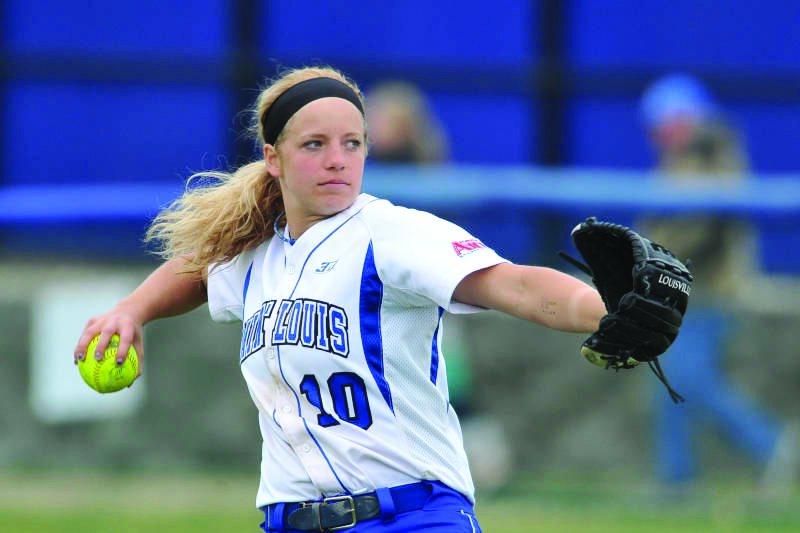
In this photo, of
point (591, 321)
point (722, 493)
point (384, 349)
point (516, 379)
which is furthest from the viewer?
point (516, 379)

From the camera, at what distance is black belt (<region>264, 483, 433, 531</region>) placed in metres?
3.54

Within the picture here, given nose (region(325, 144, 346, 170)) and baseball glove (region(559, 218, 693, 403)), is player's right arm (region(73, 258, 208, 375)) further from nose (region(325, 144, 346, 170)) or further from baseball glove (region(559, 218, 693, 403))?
baseball glove (region(559, 218, 693, 403))

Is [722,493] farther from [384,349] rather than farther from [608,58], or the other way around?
[384,349]

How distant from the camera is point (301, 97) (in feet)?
12.2

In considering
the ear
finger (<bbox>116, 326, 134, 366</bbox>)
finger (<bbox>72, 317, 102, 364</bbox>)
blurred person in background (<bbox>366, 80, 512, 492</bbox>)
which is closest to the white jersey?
the ear

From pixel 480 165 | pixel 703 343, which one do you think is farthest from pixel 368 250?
pixel 480 165

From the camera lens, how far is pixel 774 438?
7.89 meters

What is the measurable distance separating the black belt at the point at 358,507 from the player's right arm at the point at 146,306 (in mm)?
790

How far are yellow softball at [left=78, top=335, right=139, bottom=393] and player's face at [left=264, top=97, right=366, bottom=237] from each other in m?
0.73

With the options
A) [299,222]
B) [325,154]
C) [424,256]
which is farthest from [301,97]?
[424,256]

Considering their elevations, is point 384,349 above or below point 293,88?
below

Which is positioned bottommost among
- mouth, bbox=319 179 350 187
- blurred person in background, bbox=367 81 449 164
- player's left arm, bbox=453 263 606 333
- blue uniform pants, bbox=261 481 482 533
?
blue uniform pants, bbox=261 481 482 533

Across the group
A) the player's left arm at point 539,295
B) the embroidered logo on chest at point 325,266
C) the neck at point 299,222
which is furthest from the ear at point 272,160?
the player's left arm at point 539,295

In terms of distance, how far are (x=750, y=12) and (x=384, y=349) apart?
7.88 metres
